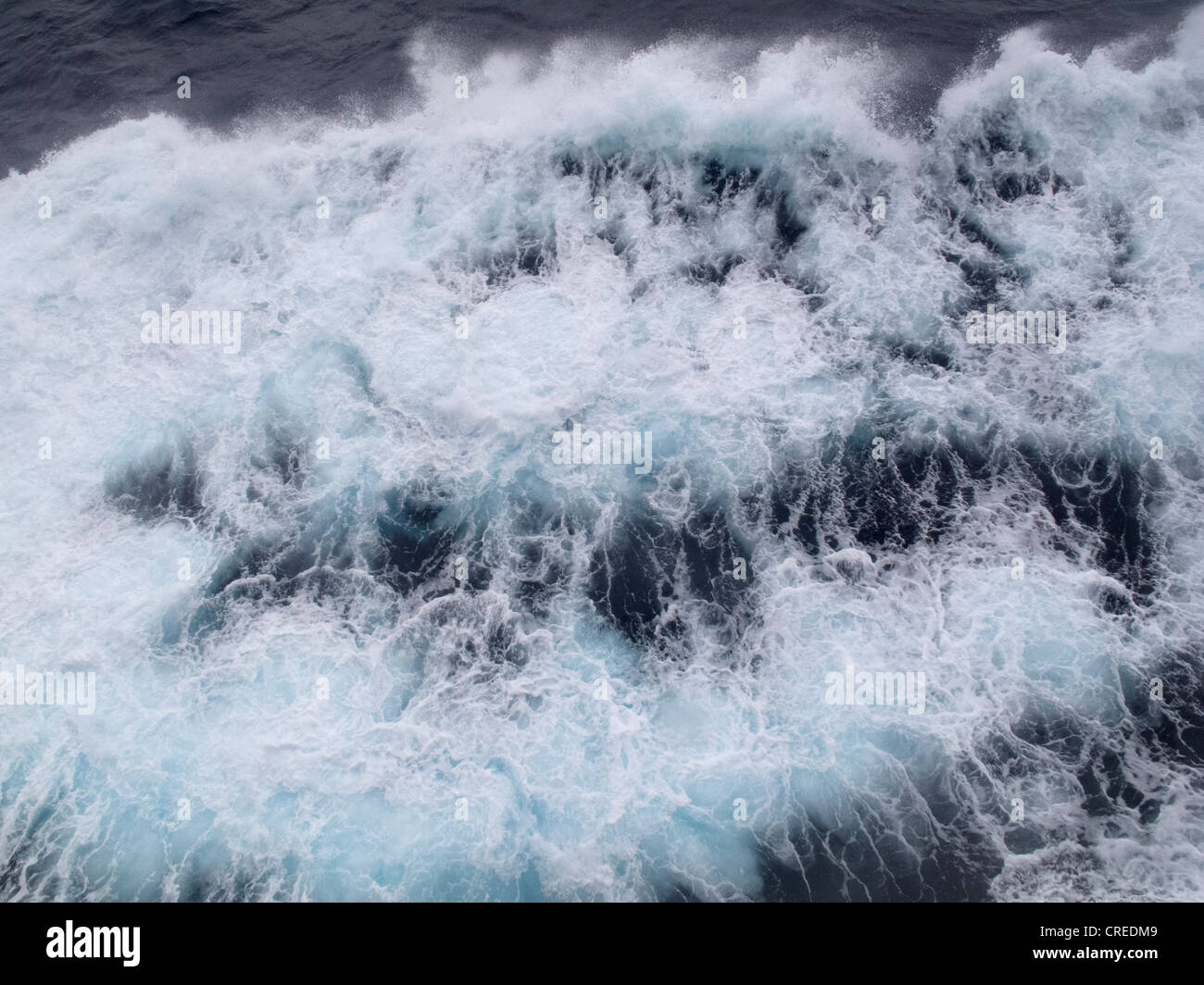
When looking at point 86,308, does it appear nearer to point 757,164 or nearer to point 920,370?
point 757,164
